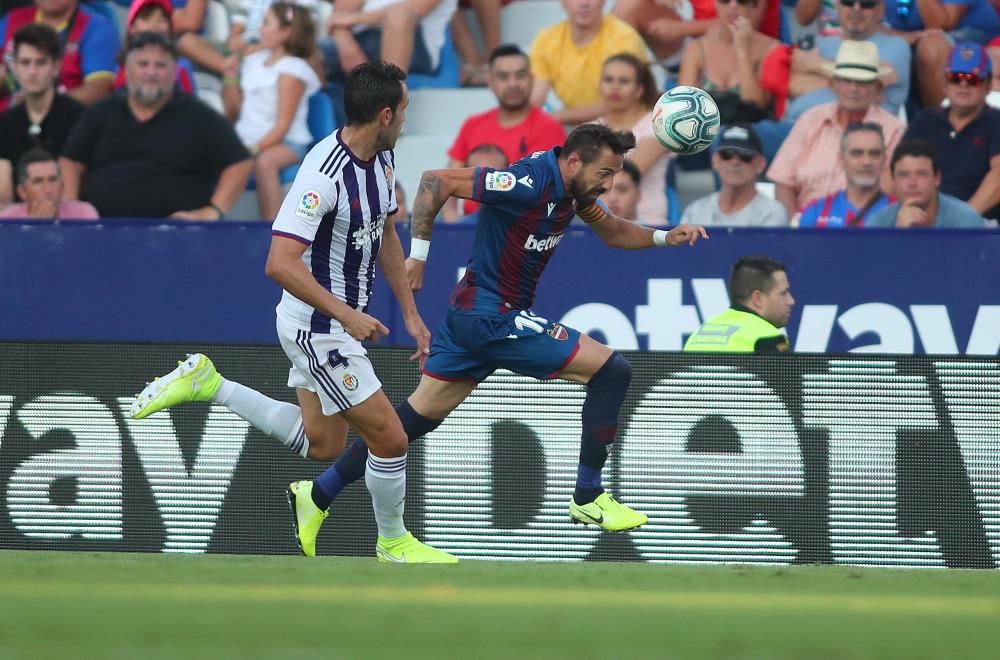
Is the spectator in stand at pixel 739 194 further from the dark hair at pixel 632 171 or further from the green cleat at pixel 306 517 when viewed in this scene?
the green cleat at pixel 306 517

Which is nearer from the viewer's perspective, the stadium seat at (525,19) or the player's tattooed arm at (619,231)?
the player's tattooed arm at (619,231)

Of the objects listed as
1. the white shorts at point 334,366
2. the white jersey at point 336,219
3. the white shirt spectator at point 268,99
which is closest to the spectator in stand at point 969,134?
the white shirt spectator at point 268,99

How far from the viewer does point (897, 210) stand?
10273mm

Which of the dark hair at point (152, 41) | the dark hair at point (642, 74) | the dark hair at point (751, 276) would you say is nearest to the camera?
the dark hair at point (751, 276)

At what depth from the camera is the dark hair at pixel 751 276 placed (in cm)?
895

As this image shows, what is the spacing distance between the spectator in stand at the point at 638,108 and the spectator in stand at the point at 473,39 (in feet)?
5.19

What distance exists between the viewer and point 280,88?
11.9 metres

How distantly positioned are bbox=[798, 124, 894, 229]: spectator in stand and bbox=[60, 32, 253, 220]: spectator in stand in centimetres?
391

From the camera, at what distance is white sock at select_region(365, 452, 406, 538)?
729cm

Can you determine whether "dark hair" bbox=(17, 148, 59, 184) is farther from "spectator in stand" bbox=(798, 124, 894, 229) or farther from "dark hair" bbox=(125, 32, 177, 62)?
"spectator in stand" bbox=(798, 124, 894, 229)

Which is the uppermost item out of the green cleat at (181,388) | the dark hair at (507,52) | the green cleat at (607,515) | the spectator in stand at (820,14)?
the spectator in stand at (820,14)

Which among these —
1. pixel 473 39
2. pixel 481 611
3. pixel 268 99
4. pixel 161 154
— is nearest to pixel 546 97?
pixel 473 39

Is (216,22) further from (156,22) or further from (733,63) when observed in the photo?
(733,63)

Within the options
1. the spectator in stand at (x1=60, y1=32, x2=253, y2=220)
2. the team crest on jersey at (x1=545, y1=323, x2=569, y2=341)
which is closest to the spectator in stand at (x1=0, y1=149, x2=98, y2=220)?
the spectator in stand at (x1=60, y1=32, x2=253, y2=220)
